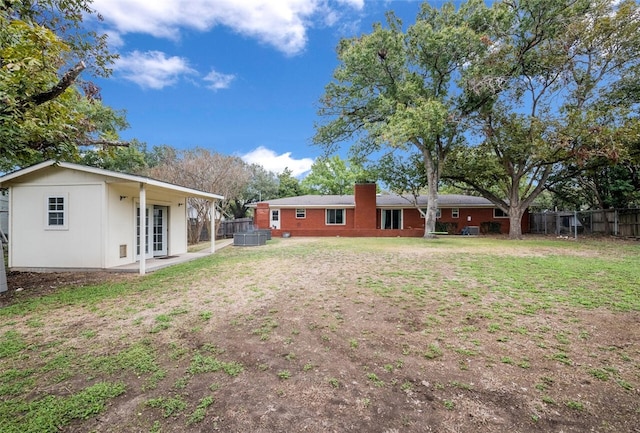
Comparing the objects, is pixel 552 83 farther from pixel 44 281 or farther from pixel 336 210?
pixel 44 281

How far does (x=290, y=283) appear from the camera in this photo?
21.7 ft

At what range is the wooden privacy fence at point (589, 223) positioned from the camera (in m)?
17.0

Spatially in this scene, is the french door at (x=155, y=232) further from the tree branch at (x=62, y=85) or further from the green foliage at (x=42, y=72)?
the tree branch at (x=62, y=85)

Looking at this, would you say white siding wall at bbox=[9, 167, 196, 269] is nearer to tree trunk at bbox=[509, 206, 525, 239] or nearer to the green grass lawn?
the green grass lawn

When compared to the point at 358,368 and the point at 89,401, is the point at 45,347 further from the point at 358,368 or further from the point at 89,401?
the point at 358,368

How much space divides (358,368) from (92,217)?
8630 millimetres

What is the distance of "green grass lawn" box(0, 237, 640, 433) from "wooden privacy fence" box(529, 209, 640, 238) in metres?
14.8

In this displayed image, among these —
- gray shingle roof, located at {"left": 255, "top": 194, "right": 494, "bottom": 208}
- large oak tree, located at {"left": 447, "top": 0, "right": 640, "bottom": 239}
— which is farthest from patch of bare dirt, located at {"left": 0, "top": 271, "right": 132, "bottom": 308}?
large oak tree, located at {"left": 447, "top": 0, "right": 640, "bottom": 239}

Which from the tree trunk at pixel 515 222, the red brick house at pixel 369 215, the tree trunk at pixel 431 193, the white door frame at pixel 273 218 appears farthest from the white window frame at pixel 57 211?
the tree trunk at pixel 515 222

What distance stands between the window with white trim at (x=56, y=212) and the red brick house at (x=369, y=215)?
580 inches

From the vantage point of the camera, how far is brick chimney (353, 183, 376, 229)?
22938 mm

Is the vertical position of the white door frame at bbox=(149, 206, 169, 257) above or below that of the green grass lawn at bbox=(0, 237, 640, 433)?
above

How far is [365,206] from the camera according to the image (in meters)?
23.0

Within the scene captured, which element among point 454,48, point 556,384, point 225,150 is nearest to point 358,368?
point 556,384
